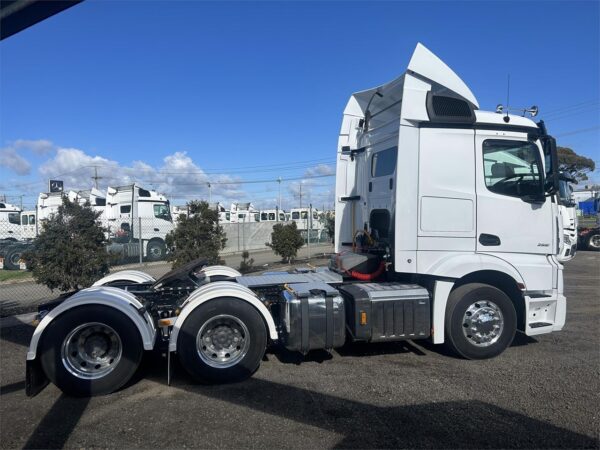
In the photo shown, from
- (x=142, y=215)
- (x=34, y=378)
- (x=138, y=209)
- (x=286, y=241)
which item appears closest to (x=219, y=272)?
(x=34, y=378)

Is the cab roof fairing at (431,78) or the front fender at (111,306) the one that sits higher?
the cab roof fairing at (431,78)

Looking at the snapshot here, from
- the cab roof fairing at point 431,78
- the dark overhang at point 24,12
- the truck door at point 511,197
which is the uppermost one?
the cab roof fairing at point 431,78

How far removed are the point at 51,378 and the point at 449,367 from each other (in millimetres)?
4573

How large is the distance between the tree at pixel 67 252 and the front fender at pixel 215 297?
4.22 meters

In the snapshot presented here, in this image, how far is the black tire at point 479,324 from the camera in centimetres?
562

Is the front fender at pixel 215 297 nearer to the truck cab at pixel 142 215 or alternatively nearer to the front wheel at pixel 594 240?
the truck cab at pixel 142 215

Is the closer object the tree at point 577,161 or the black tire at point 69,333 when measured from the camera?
the black tire at point 69,333

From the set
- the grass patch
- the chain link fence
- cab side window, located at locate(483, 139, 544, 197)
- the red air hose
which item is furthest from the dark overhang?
the grass patch

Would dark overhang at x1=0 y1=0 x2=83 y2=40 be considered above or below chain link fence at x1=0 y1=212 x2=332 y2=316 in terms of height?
above

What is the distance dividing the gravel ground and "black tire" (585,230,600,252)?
827 inches

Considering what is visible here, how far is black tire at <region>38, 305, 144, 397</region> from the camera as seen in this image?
4.64m

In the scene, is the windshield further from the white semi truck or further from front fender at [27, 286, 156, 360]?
front fender at [27, 286, 156, 360]

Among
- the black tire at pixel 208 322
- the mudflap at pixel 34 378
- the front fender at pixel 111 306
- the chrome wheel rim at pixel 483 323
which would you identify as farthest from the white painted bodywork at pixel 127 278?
the chrome wheel rim at pixel 483 323

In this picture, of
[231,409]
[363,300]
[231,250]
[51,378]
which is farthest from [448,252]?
[231,250]
